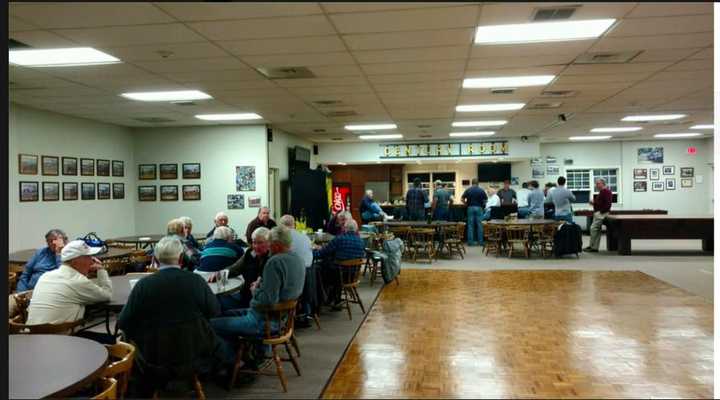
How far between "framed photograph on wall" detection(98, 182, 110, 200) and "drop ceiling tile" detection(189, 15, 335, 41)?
692 cm

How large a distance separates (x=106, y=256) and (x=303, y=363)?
325cm

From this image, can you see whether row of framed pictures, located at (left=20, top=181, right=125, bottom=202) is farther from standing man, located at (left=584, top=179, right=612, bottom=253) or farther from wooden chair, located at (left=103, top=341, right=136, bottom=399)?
standing man, located at (left=584, top=179, right=612, bottom=253)

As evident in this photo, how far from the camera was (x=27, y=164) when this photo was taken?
8.64 metres

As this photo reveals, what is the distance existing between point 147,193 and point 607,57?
963 cm

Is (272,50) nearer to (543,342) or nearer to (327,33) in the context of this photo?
(327,33)

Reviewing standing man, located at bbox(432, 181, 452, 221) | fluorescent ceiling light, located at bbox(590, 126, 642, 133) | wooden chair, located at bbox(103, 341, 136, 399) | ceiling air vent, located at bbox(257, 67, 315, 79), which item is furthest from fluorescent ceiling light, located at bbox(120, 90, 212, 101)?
fluorescent ceiling light, located at bbox(590, 126, 642, 133)

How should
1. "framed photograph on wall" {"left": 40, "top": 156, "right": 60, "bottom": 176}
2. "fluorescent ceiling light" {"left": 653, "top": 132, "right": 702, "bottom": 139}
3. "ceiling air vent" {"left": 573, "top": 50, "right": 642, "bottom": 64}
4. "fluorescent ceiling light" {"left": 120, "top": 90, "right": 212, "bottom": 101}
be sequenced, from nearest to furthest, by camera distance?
"ceiling air vent" {"left": 573, "top": 50, "right": 642, "bottom": 64} → "fluorescent ceiling light" {"left": 120, "top": 90, "right": 212, "bottom": 101} → "framed photograph on wall" {"left": 40, "top": 156, "right": 60, "bottom": 176} → "fluorescent ceiling light" {"left": 653, "top": 132, "right": 702, "bottom": 139}

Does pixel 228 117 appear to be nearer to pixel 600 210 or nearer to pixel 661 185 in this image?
pixel 600 210

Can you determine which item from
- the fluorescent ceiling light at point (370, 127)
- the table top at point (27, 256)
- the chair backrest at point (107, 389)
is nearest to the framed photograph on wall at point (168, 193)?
the fluorescent ceiling light at point (370, 127)

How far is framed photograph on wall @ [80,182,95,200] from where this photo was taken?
33.0 feet

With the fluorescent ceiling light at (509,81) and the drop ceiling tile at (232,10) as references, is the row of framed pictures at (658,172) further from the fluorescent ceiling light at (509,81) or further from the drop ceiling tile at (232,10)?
the drop ceiling tile at (232,10)

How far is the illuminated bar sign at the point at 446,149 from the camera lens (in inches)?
601

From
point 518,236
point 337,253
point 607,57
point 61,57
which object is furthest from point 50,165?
point 518,236

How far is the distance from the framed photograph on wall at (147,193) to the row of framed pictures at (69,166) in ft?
1.88
